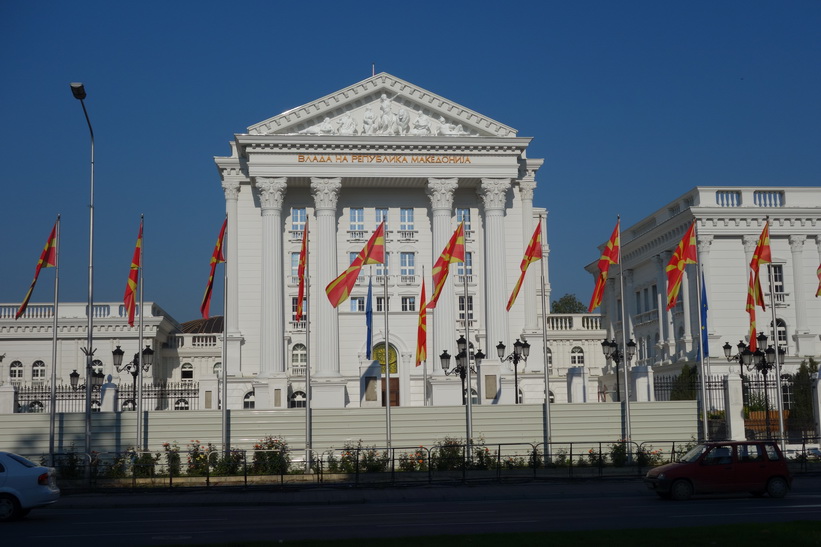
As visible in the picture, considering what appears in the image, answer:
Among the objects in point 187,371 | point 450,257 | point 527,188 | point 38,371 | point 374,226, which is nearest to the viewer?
point 450,257

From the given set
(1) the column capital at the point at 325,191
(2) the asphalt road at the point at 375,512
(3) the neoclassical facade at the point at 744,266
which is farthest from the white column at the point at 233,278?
(2) the asphalt road at the point at 375,512

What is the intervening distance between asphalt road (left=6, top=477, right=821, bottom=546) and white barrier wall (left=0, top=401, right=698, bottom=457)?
1001cm

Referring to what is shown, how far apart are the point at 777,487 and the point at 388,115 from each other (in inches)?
1713

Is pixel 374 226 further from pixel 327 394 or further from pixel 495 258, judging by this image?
pixel 327 394

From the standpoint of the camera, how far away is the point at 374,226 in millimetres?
68562

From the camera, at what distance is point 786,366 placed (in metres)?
61.9

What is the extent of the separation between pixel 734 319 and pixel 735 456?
123 ft

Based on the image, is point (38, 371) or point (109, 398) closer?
point (109, 398)

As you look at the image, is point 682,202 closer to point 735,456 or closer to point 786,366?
point 786,366

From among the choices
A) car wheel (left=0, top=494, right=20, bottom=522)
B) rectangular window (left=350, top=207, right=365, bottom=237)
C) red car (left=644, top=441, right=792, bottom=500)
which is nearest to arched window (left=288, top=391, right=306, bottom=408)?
rectangular window (left=350, top=207, right=365, bottom=237)

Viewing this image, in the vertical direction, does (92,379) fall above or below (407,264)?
below

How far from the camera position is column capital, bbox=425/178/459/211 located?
6550cm

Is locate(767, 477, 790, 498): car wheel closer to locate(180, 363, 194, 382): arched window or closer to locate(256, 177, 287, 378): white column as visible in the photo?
locate(256, 177, 287, 378): white column

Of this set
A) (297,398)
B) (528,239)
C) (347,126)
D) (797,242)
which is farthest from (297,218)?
(797,242)
